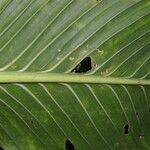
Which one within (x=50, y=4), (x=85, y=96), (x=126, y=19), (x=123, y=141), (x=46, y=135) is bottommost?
(x=123, y=141)

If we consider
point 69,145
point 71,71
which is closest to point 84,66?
point 71,71

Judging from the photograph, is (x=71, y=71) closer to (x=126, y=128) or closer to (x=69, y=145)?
(x=69, y=145)

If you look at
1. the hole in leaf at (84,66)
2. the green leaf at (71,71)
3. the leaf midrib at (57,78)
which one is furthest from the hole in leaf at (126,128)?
the hole in leaf at (84,66)

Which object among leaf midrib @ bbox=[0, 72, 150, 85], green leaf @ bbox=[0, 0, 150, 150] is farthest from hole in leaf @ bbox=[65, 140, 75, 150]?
leaf midrib @ bbox=[0, 72, 150, 85]

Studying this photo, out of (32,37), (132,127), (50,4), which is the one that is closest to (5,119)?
(32,37)

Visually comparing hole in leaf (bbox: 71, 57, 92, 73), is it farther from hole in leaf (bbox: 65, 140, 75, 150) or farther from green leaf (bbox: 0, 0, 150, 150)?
hole in leaf (bbox: 65, 140, 75, 150)

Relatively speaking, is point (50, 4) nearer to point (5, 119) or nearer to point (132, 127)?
point (5, 119)
